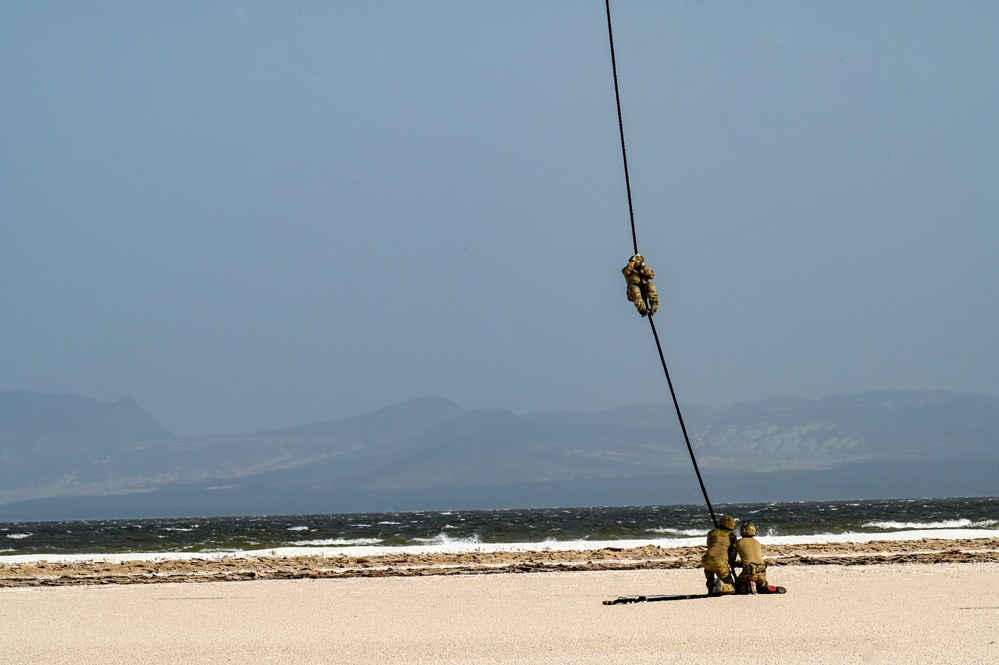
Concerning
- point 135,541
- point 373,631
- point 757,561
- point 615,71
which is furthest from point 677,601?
point 135,541

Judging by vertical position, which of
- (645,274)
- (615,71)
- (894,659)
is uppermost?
(615,71)

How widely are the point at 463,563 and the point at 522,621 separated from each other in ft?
32.8

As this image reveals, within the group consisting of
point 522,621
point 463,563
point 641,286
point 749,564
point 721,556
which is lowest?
point 522,621

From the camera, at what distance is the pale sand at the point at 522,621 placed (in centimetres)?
1212

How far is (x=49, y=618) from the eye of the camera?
1650cm

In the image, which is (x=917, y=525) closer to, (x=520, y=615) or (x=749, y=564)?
(x=749, y=564)

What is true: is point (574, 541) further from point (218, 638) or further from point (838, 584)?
point (218, 638)

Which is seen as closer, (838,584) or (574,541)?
(838,584)

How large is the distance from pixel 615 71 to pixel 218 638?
29.0 feet

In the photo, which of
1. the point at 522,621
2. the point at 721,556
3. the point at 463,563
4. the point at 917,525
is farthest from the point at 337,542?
the point at 522,621

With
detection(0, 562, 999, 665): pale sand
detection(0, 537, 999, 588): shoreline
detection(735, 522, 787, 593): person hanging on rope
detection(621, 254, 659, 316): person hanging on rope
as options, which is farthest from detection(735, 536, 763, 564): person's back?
detection(0, 537, 999, 588): shoreline

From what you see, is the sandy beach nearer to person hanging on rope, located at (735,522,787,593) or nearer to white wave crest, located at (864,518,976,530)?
person hanging on rope, located at (735,522,787,593)

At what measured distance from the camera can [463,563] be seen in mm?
24547

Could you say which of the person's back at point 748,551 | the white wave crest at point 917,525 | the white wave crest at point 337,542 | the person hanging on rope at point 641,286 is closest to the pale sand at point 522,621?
the person's back at point 748,551
